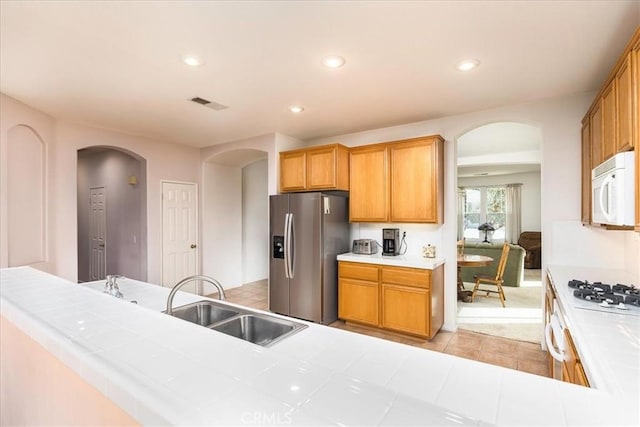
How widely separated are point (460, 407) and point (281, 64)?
2415 millimetres

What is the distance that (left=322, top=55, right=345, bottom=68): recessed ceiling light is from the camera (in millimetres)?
2278

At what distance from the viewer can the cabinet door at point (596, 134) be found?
2.26 meters

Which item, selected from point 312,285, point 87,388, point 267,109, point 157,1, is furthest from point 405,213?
point 87,388

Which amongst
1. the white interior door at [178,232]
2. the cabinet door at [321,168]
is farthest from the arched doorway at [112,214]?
the cabinet door at [321,168]

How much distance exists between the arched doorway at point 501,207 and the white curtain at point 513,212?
0.02 metres

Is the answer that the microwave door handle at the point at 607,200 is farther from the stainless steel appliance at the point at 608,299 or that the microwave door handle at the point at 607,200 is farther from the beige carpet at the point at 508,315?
the beige carpet at the point at 508,315

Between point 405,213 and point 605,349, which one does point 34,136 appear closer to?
point 405,213

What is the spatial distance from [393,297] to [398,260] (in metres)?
0.43

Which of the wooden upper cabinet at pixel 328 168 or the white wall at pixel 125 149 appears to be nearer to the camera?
the white wall at pixel 125 149

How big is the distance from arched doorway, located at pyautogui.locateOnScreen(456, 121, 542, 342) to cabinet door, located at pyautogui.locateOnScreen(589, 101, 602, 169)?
1175mm

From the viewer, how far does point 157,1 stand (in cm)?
168

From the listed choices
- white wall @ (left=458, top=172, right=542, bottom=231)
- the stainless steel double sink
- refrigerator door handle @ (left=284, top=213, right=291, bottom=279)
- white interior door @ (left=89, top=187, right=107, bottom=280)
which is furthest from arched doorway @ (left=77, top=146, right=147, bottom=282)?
white wall @ (left=458, top=172, right=542, bottom=231)

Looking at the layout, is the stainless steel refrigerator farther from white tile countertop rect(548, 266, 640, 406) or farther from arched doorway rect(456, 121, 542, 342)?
white tile countertop rect(548, 266, 640, 406)

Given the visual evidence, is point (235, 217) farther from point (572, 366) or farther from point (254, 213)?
point (572, 366)
